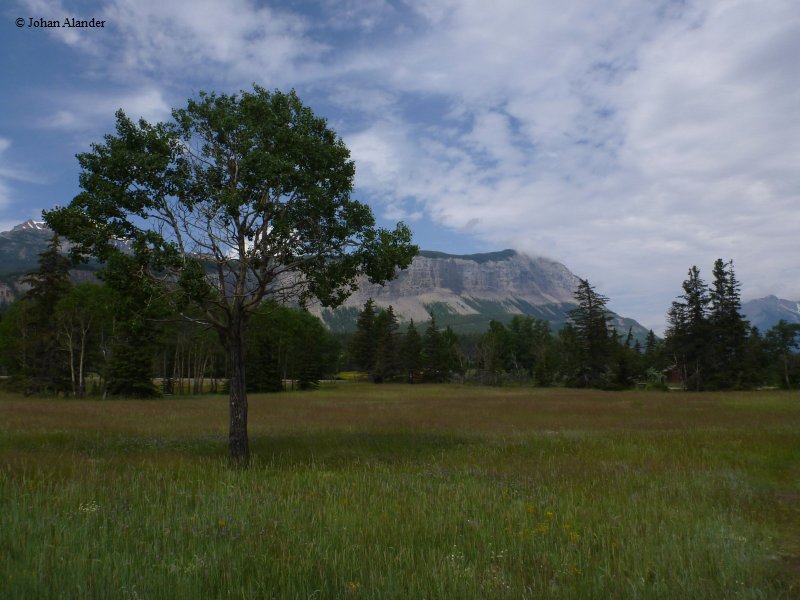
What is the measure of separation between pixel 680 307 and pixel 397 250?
250ft

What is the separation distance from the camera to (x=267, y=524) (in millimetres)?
7184

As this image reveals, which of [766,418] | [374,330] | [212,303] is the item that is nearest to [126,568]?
[212,303]

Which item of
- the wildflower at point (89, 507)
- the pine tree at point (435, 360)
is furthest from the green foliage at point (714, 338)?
the wildflower at point (89, 507)

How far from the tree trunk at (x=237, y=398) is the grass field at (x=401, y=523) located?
686 mm

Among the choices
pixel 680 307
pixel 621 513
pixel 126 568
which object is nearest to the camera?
pixel 126 568

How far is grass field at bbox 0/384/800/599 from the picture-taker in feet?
16.8

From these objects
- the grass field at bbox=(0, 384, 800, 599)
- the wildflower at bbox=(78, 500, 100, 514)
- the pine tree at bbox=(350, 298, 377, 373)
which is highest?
the pine tree at bbox=(350, 298, 377, 373)

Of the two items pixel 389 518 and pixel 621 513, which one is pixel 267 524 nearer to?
pixel 389 518

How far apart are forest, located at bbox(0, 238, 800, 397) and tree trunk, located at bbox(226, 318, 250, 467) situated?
1.04 metres

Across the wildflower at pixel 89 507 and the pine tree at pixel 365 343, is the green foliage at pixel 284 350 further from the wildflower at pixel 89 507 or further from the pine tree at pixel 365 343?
the wildflower at pixel 89 507

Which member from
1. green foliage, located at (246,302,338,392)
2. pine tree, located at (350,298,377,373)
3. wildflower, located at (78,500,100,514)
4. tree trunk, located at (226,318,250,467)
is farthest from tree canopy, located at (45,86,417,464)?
pine tree, located at (350,298,377,373)

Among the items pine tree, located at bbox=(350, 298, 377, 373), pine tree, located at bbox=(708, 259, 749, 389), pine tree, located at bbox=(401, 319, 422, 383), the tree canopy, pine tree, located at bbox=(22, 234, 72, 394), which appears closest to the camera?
the tree canopy

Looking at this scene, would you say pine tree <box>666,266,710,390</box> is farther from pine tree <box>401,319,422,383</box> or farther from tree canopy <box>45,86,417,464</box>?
tree canopy <box>45,86,417,464</box>

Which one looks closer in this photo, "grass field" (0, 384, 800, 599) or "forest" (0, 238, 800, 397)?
"grass field" (0, 384, 800, 599)
